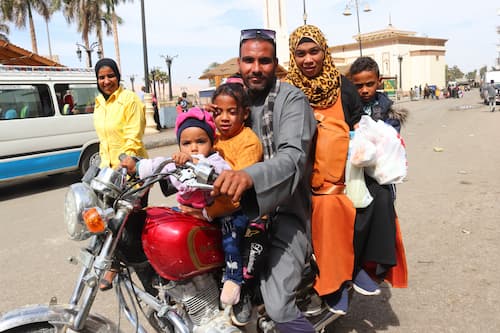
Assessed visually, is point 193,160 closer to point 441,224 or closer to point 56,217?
point 441,224

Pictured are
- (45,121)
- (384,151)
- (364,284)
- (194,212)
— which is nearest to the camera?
(194,212)

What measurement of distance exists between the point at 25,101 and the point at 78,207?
Result: 7.13 metres

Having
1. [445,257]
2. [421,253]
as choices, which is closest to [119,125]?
[421,253]

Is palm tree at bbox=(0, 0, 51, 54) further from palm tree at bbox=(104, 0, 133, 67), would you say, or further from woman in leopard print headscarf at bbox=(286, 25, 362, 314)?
woman in leopard print headscarf at bbox=(286, 25, 362, 314)

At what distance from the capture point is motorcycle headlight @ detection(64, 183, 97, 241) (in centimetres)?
167

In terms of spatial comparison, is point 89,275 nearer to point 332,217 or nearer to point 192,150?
point 192,150

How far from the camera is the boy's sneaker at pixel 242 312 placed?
2.07 m

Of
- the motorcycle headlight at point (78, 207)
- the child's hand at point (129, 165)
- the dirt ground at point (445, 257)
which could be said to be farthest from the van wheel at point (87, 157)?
the motorcycle headlight at point (78, 207)

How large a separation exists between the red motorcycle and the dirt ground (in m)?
1.44

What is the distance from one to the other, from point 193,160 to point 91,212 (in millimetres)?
434

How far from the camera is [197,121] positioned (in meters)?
1.98

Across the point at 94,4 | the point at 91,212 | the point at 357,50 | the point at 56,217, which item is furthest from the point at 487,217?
the point at 357,50

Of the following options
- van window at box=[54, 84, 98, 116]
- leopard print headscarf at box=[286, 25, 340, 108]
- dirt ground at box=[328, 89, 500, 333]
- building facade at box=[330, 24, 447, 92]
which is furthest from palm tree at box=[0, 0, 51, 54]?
building facade at box=[330, 24, 447, 92]

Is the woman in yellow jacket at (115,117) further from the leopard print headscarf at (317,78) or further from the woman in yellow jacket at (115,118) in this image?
the leopard print headscarf at (317,78)
